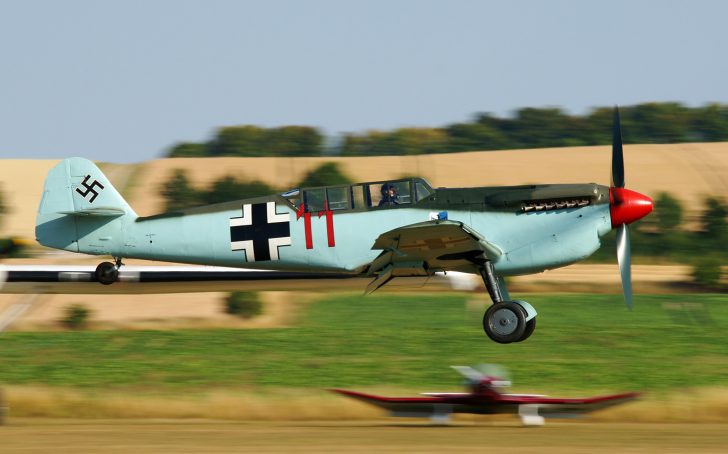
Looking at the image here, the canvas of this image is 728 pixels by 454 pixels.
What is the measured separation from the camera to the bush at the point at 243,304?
3884 cm

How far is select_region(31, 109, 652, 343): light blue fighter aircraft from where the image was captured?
1583 centimetres

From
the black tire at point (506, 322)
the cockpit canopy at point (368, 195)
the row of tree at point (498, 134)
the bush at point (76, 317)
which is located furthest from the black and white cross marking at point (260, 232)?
the row of tree at point (498, 134)

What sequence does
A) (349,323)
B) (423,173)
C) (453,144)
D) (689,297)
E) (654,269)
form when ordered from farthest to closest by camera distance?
1. (453,144)
2. (423,173)
3. (654,269)
4. (689,297)
5. (349,323)

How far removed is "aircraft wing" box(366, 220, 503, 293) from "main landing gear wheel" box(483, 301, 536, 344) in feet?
2.34

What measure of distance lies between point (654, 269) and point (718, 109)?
114 ft

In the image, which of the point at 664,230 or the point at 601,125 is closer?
the point at 664,230

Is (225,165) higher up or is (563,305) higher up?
(225,165)

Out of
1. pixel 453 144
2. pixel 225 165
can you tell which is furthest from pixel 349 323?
pixel 453 144

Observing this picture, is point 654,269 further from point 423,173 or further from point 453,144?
point 453,144

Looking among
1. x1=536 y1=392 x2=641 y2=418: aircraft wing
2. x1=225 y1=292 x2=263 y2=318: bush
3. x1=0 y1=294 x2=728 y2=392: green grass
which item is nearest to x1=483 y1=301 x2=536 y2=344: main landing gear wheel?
x1=536 y1=392 x2=641 y2=418: aircraft wing

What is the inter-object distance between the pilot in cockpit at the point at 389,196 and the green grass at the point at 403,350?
14.2 meters

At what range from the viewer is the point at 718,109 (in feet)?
244

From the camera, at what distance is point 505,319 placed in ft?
52.1

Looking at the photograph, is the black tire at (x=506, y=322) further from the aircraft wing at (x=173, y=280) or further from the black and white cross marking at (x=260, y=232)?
the aircraft wing at (x=173, y=280)
